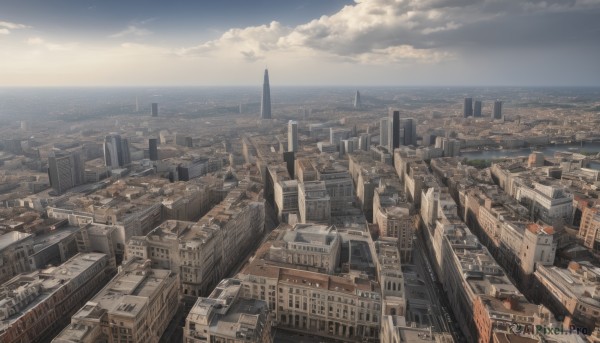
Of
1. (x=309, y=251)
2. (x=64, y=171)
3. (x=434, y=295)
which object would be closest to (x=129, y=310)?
(x=309, y=251)

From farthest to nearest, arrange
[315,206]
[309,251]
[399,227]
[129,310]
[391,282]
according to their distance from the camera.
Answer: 1. [315,206]
2. [399,227]
3. [309,251]
4. [391,282]
5. [129,310]

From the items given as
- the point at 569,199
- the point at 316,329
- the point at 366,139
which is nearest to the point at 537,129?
the point at 366,139

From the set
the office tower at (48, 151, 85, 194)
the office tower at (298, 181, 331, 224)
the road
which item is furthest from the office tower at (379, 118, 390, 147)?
the office tower at (48, 151, 85, 194)

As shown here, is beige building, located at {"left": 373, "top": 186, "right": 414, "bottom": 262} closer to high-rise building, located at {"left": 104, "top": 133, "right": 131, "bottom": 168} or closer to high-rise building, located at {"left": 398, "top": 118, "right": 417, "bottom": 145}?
high-rise building, located at {"left": 104, "top": 133, "right": 131, "bottom": 168}

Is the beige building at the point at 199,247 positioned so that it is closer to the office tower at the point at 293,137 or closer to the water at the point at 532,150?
the office tower at the point at 293,137

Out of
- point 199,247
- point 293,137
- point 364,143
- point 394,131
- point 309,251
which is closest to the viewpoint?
point 199,247

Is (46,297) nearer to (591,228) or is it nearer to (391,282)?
(391,282)

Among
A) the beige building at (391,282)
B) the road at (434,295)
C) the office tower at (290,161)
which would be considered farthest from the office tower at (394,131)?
the beige building at (391,282)

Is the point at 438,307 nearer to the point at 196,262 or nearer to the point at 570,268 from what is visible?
the point at 570,268
